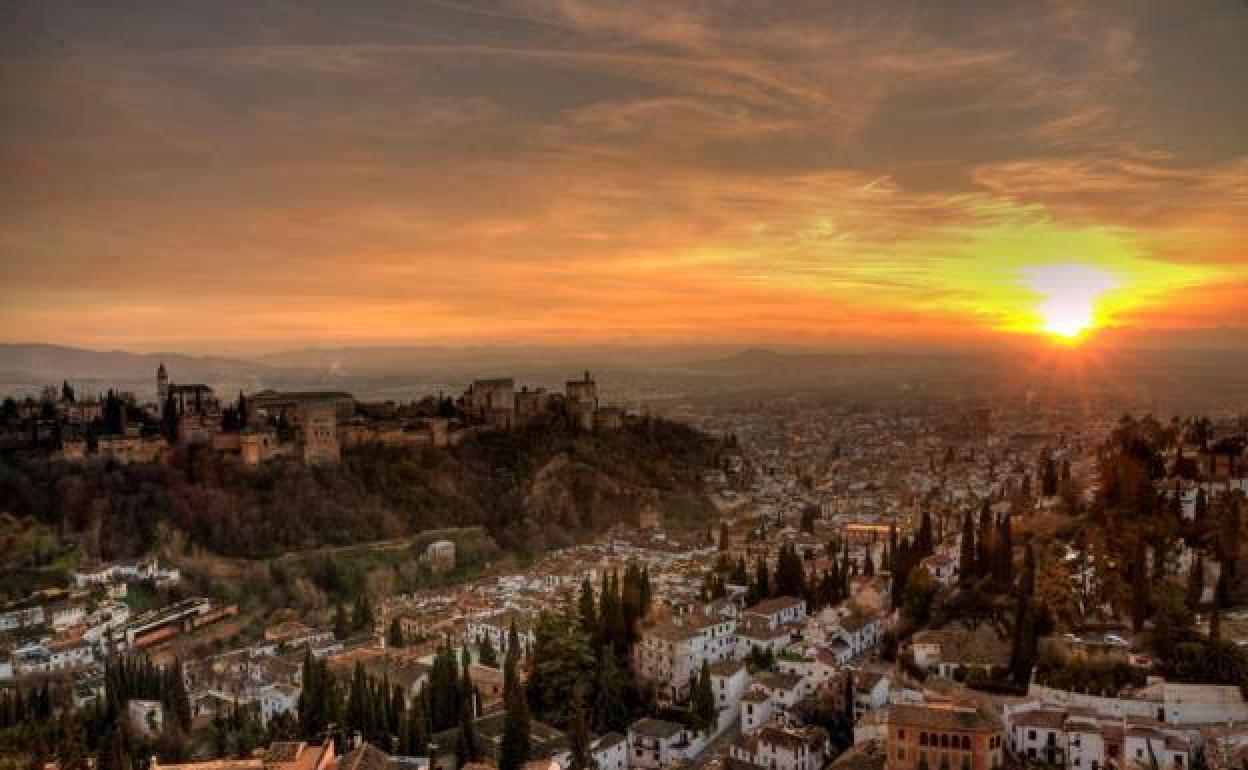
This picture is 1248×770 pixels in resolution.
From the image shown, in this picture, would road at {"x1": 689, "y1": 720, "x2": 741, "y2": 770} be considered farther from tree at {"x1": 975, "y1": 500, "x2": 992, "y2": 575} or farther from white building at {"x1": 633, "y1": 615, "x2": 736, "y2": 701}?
tree at {"x1": 975, "y1": 500, "x2": 992, "y2": 575}

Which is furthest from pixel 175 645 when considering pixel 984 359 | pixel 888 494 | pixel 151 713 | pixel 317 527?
pixel 984 359

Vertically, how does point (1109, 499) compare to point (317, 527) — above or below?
above

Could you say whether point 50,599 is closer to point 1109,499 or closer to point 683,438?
point 1109,499

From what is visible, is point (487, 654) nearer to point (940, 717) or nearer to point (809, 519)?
point (940, 717)

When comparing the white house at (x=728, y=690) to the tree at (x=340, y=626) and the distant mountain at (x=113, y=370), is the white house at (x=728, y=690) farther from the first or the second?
the distant mountain at (x=113, y=370)

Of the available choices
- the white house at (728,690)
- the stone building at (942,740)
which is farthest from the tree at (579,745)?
the stone building at (942,740)

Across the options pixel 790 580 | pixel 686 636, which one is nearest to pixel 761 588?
pixel 790 580
